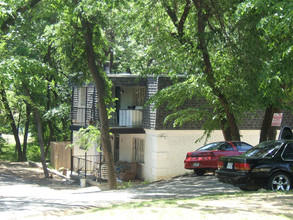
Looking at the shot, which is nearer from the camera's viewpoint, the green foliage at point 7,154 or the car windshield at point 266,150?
the car windshield at point 266,150

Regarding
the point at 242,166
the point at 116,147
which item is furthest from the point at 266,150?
the point at 116,147

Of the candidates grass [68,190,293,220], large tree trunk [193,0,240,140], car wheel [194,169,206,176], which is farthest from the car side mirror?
grass [68,190,293,220]

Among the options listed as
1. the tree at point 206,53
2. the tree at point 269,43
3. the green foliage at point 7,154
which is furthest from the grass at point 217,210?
the green foliage at point 7,154

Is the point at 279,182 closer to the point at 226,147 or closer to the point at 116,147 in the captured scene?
the point at 226,147

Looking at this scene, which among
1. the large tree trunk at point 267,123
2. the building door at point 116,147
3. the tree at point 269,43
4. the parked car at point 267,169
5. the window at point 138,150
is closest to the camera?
the tree at point 269,43

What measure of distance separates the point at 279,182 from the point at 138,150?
14.0m

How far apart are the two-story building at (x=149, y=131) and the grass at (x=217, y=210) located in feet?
40.7

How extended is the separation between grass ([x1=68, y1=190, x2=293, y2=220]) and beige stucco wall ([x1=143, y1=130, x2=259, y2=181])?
13052mm

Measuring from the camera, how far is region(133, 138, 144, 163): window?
87.0ft

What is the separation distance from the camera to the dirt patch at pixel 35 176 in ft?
86.7

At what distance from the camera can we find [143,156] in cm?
2641

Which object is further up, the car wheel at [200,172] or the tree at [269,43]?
the tree at [269,43]

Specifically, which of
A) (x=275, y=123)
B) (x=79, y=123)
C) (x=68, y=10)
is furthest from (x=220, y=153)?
(x=79, y=123)

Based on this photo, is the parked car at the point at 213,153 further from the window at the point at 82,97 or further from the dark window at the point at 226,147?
the window at the point at 82,97
